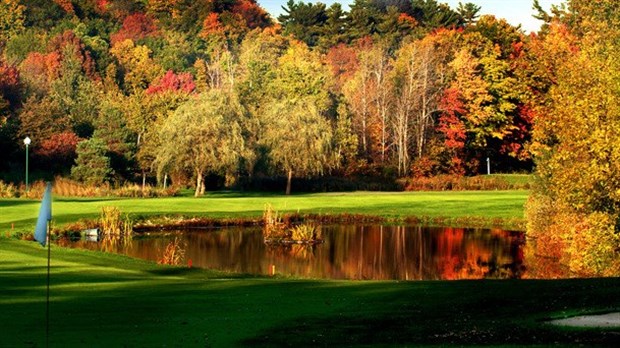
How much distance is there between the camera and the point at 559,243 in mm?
44156

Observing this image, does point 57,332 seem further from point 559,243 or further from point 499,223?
point 499,223

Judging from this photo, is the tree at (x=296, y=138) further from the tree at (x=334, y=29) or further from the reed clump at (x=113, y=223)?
the tree at (x=334, y=29)

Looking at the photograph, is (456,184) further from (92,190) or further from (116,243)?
(116,243)

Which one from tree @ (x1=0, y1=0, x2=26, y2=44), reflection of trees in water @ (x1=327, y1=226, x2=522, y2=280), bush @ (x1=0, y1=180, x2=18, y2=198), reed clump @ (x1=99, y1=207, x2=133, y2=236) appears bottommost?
reflection of trees in water @ (x1=327, y1=226, x2=522, y2=280)

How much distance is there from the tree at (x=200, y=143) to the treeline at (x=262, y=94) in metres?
0.09

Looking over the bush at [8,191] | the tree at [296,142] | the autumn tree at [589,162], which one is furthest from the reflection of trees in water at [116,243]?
the tree at [296,142]

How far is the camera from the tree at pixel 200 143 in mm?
66812

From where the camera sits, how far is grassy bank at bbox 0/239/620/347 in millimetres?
16359

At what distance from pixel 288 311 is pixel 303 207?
132ft

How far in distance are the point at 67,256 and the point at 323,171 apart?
4559cm

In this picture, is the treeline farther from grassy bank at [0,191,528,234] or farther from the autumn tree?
the autumn tree

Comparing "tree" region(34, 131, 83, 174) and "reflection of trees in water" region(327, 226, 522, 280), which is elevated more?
"tree" region(34, 131, 83, 174)

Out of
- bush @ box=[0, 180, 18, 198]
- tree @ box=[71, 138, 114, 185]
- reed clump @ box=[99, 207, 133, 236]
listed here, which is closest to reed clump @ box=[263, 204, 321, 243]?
reed clump @ box=[99, 207, 133, 236]

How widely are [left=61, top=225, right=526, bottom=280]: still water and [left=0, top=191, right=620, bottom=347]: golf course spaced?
8084 millimetres
